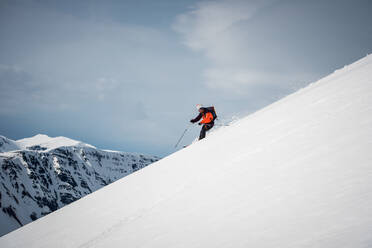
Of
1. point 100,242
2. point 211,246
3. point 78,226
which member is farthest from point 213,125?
point 211,246

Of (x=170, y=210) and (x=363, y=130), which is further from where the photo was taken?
(x=170, y=210)

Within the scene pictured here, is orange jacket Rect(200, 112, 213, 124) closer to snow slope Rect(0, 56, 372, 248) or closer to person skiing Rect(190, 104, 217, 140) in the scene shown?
person skiing Rect(190, 104, 217, 140)

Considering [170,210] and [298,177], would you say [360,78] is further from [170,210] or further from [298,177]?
[170,210]

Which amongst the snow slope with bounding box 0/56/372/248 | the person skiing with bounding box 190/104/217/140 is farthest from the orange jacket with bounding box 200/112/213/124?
the snow slope with bounding box 0/56/372/248

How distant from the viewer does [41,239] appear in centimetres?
659

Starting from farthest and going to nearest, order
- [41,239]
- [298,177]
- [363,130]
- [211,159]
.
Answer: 1. [211,159]
2. [41,239]
3. [363,130]
4. [298,177]

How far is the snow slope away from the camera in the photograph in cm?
251

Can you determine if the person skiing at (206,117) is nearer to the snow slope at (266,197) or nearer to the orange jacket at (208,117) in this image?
the orange jacket at (208,117)

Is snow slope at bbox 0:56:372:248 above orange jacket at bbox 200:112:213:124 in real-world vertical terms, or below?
below

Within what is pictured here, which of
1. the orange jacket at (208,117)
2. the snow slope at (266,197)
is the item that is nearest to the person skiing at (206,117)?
the orange jacket at (208,117)

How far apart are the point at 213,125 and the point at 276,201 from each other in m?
11.4

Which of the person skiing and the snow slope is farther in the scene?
the person skiing

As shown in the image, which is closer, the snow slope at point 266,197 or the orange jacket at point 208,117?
the snow slope at point 266,197

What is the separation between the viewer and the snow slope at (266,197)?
2514 millimetres
